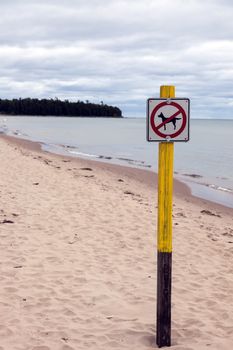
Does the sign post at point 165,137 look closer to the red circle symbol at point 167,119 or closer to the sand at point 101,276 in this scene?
the red circle symbol at point 167,119

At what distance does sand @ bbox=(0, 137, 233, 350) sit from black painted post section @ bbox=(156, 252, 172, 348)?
0.45 ft

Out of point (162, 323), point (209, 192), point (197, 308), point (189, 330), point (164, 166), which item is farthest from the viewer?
point (209, 192)

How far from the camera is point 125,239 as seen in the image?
827 cm

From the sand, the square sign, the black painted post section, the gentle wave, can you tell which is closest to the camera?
the square sign

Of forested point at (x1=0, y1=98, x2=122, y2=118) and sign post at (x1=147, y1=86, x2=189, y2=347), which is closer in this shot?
sign post at (x1=147, y1=86, x2=189, y2=347)

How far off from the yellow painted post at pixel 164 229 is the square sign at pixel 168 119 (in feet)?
0.22

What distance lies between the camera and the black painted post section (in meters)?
4.25

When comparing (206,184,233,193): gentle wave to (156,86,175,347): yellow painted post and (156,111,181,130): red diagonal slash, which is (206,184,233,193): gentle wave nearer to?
(156,86,175,347): yellow painted post

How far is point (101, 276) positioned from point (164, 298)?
2.07 m

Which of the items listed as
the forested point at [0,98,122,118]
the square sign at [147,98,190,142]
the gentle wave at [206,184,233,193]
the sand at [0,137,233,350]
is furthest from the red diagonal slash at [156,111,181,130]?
the forested point at [0,98,122,118]

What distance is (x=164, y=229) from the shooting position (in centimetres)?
416

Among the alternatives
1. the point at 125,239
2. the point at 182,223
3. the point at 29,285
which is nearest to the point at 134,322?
the point at 29,285

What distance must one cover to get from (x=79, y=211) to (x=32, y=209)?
0.94m

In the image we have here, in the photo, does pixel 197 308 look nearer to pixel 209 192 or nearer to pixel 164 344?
pixel 164 344
